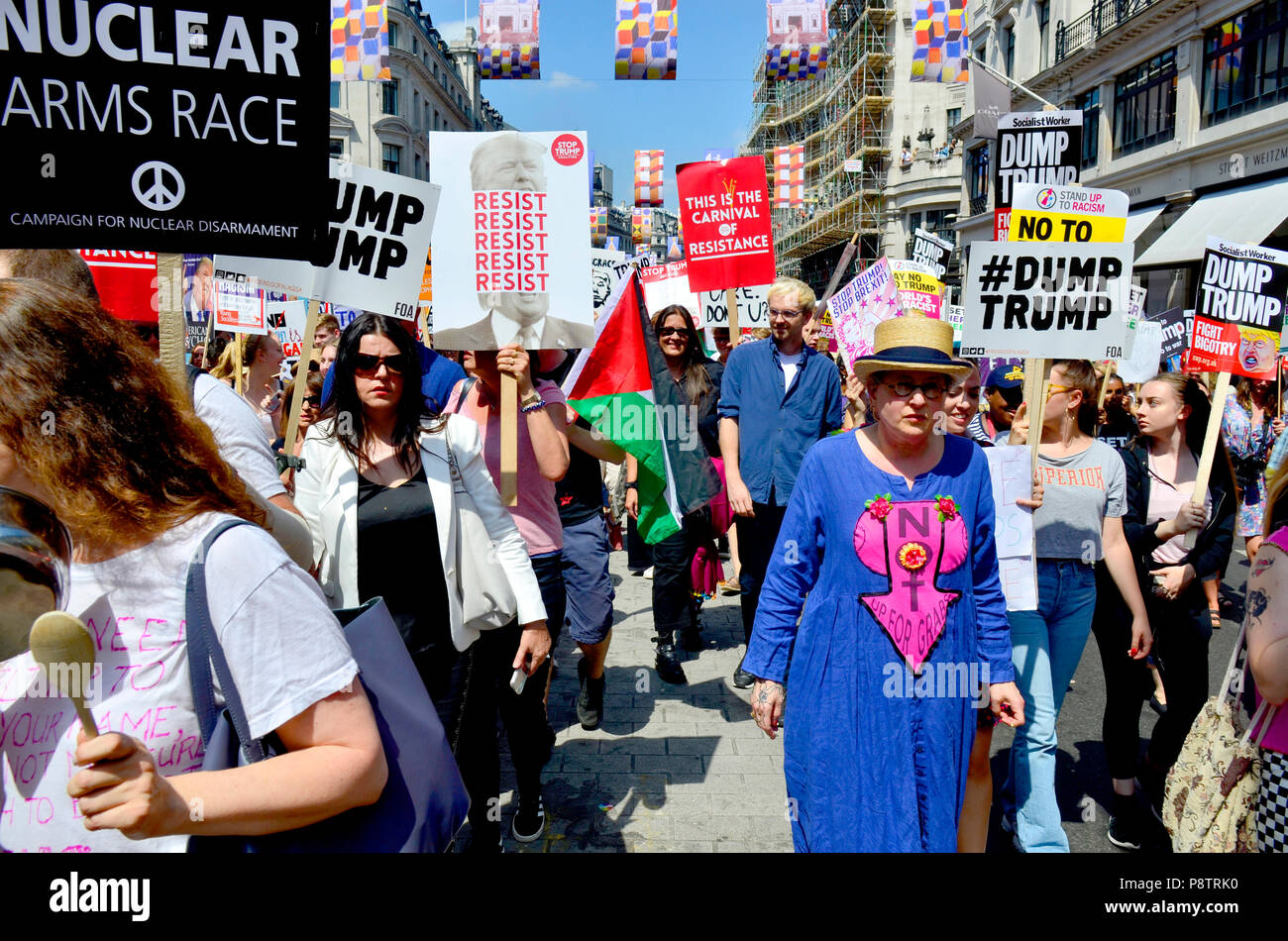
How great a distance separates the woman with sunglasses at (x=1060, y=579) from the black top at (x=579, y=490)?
206 centimetres

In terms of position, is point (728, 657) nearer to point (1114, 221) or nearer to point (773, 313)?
point (773, 313)

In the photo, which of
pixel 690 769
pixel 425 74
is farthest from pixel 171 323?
pixel 425 74

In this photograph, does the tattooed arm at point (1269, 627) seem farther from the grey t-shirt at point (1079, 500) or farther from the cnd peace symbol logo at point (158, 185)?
the cnd peace symbol logo at point (158, 185)

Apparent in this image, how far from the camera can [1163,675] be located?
4.26 m

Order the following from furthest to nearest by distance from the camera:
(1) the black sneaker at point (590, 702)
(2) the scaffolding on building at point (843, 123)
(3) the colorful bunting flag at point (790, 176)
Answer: (2) the scaffolding on building at point (843, 123) < (3) the colorful bunting flag at point (790, 176) < (1) the black sneaker at point (590, 702)

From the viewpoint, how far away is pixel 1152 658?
207 inches

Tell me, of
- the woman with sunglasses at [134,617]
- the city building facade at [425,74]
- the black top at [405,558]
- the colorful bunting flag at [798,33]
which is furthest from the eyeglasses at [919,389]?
the colorful bunting flag at [798,33]

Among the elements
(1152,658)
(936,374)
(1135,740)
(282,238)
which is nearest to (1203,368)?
(1152,658)

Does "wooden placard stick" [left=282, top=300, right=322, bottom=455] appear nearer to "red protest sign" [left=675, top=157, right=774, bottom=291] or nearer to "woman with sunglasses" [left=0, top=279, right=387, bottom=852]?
"woman with sunglasses" [left=0, top=279, right=387, bottom=852]

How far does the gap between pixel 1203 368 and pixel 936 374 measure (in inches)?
133

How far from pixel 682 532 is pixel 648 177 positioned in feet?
53.6

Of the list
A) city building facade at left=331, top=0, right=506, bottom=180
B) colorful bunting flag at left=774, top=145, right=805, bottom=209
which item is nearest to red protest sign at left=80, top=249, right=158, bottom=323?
city building facade at left=331, top=0, right=506, bottom=180

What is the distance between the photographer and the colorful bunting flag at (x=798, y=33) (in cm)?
1247

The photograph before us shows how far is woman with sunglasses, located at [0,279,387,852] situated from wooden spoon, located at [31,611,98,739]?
0.15 meters
